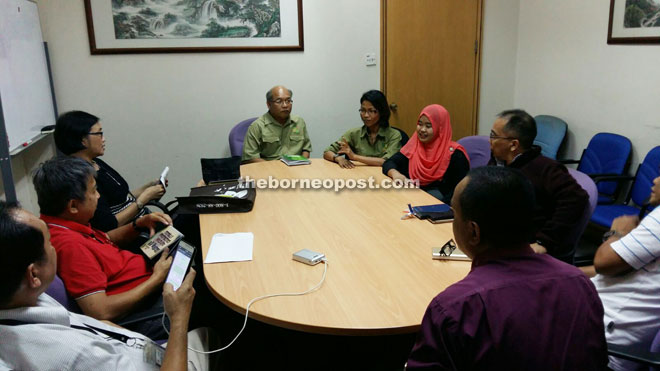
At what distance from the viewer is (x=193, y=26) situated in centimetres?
404

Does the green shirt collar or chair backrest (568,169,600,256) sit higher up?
the green shirt collar

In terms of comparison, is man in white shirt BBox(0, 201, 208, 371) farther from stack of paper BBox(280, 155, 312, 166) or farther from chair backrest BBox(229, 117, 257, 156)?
chair backrest BBox(229, 117, 257, 156)

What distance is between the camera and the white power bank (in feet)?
6.00

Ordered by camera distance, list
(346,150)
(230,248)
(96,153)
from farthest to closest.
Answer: (346,150) → (96,153) → (230,248)

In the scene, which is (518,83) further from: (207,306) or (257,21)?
(207,306)

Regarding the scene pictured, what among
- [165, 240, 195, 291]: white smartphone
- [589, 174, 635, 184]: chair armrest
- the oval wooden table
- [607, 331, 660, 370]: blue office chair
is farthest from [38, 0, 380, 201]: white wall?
[607, 331, 660, 370]: blue office chair

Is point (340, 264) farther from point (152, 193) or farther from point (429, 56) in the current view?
point (429, 56)

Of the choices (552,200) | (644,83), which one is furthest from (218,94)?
(644,83)

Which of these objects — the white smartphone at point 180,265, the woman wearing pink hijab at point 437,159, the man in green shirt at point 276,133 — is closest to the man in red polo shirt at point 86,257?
the white smartphone at point 180,265

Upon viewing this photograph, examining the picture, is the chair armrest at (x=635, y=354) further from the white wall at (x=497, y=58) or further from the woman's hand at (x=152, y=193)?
the white wall at (x=497, y=58)

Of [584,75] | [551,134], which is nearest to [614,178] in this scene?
[551,134]

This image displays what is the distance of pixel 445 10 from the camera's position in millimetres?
4480

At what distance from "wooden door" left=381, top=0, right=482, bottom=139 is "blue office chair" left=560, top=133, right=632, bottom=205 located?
127cm

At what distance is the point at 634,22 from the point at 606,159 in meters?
0.97
